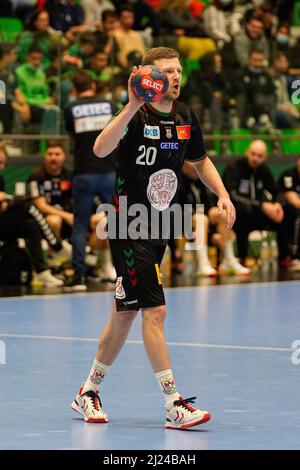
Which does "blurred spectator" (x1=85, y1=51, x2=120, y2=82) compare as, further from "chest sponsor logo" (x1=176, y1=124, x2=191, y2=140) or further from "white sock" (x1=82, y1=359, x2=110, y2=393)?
"white sock" (x1=82, y1=359, x2=110, y2=393)

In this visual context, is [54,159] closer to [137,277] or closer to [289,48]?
[289,48]

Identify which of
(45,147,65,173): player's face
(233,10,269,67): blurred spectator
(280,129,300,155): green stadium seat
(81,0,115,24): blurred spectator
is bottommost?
(45,147,65,173): player's face

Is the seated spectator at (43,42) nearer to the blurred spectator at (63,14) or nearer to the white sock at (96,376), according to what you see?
the blurred spectator at (63,14)

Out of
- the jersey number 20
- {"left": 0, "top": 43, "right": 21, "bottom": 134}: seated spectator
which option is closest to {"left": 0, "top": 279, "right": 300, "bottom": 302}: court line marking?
{"left": 0, "top": 43, "right": 21, "bottom": 134}: seated spectator

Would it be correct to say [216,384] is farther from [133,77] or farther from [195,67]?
[195,67]

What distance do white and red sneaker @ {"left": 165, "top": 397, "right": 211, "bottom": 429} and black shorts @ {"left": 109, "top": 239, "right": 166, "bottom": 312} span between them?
1.83ft

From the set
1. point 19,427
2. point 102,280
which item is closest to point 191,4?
point 102,280

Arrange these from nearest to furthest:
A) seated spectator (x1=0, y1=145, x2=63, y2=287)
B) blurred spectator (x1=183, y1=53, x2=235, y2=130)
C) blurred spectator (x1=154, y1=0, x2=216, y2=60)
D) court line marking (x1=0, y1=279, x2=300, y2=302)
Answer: court line marking (x1=0, y1=279, x2=300, y2=302), seated spectator (x1=0, y1=145, x2=63, y2=287), blurred spectator (x1=183, y1=53, x2=235, y2=130), blurred spectator (x1=154, y1=0, x2=216, y2=60)

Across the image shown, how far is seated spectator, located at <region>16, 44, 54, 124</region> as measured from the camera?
15.2 m

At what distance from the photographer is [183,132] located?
22.2 feet

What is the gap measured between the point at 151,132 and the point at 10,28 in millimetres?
10355

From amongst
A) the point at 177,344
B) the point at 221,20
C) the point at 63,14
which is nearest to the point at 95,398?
the point at 177,344

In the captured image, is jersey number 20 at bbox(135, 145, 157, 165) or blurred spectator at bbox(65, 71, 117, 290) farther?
blurred spectator at bbox(65, 71, 117, 290)

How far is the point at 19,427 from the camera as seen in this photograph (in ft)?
20.9
